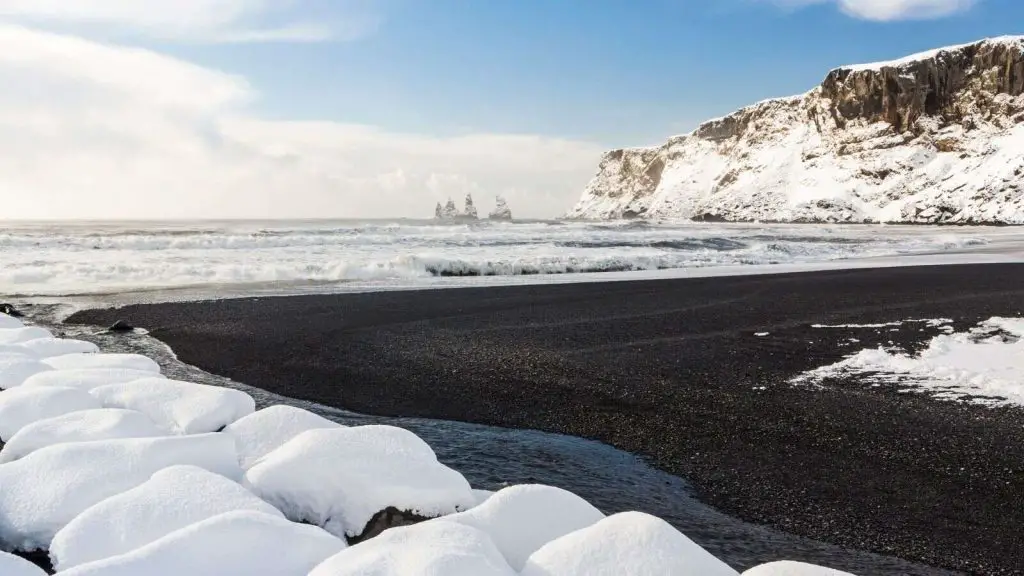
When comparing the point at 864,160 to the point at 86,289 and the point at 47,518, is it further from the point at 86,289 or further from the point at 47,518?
the point at 47,518

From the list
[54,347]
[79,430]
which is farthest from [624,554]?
[54,347]

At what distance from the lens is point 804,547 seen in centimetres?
301

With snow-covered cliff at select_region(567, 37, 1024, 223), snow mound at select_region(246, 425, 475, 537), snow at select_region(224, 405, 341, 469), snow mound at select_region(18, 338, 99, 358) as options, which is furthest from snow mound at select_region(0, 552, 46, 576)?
snow-covered cliff at select_region(567, 37, 1024, 223)

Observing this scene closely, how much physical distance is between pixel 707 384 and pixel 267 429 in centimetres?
363

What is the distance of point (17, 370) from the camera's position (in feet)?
15.2

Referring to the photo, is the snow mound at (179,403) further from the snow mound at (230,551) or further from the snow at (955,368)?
the snow at (955,368)

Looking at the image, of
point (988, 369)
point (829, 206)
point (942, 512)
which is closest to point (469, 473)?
point (942, 512)

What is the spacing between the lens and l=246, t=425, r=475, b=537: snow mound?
2598 millimetres

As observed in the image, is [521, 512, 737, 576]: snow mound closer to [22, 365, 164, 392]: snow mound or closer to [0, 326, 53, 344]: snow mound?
[22, 365, 164, 392]: snow mound

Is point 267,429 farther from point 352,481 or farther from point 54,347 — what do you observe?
point 54,347

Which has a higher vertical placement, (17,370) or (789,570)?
(17,370)

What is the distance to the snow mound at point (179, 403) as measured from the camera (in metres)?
3.71

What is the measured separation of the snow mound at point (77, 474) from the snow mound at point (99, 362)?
246 centimetres

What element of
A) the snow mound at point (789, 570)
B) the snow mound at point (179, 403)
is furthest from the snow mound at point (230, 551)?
the snow mound at point (179, 403)
